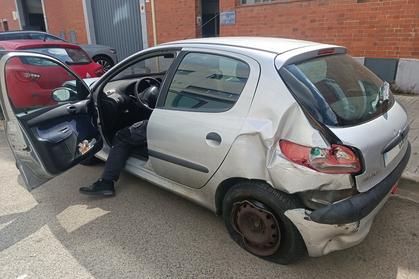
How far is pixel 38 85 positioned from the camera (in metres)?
3.20

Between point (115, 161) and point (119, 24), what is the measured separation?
993 centimetres

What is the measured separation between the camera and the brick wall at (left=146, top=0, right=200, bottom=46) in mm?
9312

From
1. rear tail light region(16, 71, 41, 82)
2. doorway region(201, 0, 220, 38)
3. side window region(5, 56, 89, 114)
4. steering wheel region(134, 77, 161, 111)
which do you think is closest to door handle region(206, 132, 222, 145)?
steering wheel region(134, 77, 161, 111)

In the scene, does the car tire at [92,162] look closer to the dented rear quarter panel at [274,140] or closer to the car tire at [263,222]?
the car tire at [263,222]

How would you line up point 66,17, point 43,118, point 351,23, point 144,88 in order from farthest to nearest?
point 66,17, point 351,23, point 144,88, point 43,118

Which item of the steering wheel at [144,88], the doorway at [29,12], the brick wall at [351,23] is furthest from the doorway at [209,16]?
the doorway at [29,12]

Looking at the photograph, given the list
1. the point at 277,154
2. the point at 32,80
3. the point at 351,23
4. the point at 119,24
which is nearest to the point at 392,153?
the point at 277,154

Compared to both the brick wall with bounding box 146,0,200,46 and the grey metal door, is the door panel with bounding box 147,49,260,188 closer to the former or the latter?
the brick wall with bounding box 146,0,200,46

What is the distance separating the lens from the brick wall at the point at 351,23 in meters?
5.79

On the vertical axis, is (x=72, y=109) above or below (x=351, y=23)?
below

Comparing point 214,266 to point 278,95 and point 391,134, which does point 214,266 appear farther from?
point 391,134

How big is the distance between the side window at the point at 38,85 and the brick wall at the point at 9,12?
57.4 ft

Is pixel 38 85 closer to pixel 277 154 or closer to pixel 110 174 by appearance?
pixel 110 174

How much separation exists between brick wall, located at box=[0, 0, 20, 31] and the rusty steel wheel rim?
768 inches
